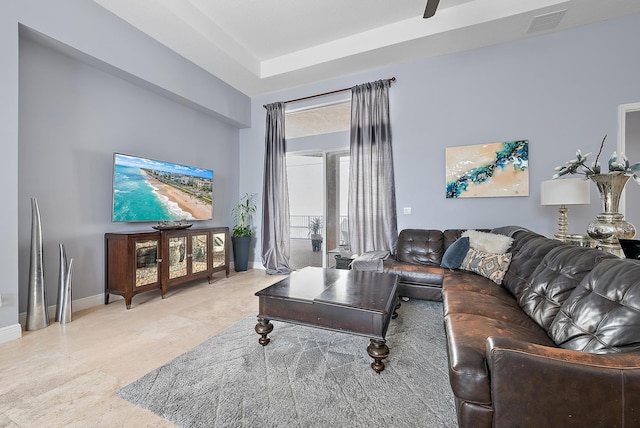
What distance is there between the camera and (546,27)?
125 inches

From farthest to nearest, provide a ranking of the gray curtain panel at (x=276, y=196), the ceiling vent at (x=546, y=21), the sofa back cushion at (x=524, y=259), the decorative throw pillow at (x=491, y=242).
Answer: the gray curtain panel at (x=276, y=196) → the ceiling vent at (x=546, y=21) → the decorative throw pillow at (x=491, y=242) → the sofa back cushion at (x=524, y=259)

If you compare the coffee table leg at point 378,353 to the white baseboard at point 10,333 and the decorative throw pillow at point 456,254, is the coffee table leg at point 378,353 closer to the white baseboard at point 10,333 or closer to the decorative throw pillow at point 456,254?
the decorative throw pillow at point 456,254

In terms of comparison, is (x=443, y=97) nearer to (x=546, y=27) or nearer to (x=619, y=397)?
(x=546, y=27)

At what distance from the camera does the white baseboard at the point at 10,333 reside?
219 centimetres

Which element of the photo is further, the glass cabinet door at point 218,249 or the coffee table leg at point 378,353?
the glass cabinet door at point 218,249

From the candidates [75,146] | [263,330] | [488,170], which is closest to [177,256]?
[75,146]

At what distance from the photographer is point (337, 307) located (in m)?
1.86

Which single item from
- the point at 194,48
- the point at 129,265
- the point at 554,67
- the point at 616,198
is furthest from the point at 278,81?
the point at 616,198

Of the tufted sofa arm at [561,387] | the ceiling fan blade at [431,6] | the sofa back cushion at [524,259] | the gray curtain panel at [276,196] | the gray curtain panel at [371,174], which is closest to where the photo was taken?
the tufted sofa arm at [561,387]

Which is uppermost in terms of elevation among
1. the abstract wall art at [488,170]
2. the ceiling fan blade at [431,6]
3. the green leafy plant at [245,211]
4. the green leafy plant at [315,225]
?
the ceiling fan blade at [431,6]

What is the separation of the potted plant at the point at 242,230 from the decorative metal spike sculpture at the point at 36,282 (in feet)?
8.39

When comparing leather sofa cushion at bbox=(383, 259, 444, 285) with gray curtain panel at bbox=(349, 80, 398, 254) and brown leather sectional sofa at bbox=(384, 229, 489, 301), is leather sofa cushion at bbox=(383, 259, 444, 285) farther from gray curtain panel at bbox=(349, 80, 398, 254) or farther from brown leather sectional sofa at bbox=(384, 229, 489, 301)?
gray curtain panel at bbox=(349, 80, 398, 254)

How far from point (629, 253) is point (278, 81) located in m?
4.57

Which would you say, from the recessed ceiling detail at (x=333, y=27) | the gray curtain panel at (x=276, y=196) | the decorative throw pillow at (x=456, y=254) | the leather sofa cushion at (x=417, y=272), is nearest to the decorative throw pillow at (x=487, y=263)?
the decorative throw pillow at (x=456, y=254)
